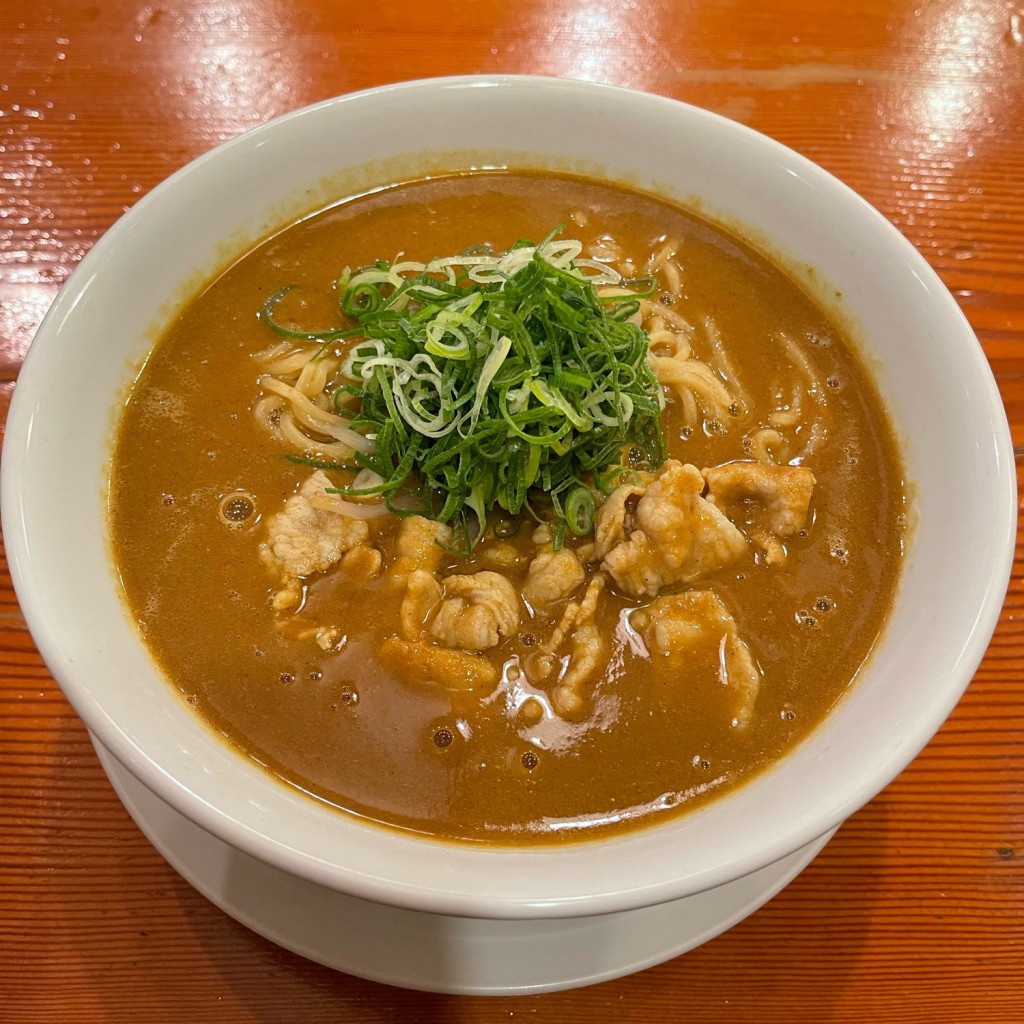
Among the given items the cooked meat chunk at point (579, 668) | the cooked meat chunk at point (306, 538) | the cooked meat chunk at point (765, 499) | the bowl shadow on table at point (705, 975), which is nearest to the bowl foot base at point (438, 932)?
the bowl shadow on table at point (705, 975)

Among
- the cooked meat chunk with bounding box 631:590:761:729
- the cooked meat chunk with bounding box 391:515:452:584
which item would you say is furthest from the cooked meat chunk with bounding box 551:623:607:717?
the cooked meat chunk with bounding box 391:515:452:584

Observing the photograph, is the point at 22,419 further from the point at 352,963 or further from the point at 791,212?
the point at 791,212

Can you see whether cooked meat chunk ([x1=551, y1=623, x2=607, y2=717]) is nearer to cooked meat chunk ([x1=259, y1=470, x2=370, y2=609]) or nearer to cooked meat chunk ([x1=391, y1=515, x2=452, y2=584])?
cooked meat chunk ([x1=391, y1=515, x2=452, y2=584])

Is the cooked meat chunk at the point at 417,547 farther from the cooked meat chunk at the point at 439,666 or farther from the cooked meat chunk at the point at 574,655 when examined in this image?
the cooked meat chunk at the point at 574,655

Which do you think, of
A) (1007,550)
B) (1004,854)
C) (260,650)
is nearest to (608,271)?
(1007,550)

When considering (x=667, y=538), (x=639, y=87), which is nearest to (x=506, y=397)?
(x=667, y=538)
